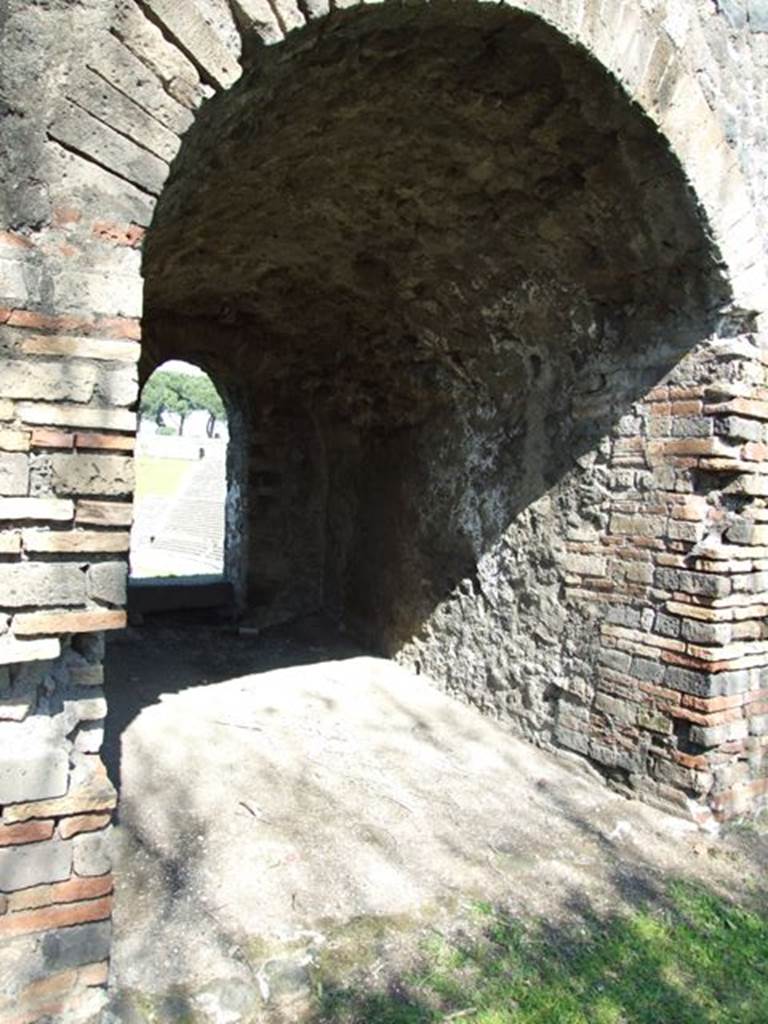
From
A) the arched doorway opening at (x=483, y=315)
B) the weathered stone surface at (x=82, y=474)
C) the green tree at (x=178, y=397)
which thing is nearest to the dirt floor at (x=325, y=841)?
the arched doorway opening at (x=483, y=315)

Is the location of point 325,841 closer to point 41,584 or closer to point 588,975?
point 588,975

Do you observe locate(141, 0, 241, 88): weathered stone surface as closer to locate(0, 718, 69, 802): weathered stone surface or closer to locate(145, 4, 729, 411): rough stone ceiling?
locate(145, 4, 729, 411): rough stone ceiling

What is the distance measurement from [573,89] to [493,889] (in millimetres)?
3207

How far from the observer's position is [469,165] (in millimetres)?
3713

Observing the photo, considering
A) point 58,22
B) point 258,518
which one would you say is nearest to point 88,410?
point 58,22

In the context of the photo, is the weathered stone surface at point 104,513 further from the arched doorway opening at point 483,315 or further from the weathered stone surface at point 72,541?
the arched doorway opening at point 483,315

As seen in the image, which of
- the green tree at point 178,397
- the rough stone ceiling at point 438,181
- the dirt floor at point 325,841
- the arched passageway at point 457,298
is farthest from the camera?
the green tree at point 178,397

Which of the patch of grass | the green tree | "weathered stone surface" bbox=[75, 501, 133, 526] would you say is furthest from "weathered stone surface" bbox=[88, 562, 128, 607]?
the green tree

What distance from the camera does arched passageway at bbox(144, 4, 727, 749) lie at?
10.3 feet

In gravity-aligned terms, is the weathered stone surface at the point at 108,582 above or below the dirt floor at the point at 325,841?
above

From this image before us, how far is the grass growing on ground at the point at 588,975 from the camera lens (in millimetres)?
2572

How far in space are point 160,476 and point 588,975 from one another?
24355mm

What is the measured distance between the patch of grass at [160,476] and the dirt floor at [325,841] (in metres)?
16.8

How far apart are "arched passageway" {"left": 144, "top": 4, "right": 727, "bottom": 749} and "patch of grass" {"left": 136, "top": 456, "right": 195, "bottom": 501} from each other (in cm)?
1542
